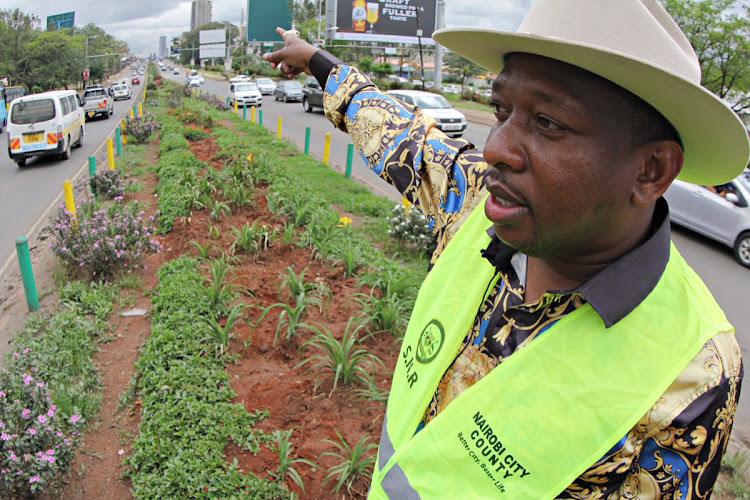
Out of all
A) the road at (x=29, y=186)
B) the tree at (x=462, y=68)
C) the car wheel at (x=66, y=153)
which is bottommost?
the road at (x=29, y=186)

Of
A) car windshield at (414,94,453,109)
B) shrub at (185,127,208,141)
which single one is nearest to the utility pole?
car windshield at (414,94,453,109)

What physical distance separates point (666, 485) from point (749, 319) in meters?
6.34

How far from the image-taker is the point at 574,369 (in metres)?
0.98

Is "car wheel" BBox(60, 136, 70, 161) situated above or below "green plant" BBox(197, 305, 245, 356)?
below

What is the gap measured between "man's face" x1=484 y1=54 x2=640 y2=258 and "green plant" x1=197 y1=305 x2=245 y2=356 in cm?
339

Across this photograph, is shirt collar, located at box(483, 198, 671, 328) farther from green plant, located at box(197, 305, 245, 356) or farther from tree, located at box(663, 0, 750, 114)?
tree, located at box(663, 0, 750, 114)

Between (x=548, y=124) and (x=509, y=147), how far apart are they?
79 millimetres

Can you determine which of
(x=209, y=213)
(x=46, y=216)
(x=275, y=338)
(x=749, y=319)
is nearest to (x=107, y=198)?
(x=46, y=216)

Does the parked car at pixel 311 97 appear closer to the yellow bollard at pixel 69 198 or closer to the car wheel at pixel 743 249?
the yellow bollard at pixel 69 198

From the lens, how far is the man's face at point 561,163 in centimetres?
96

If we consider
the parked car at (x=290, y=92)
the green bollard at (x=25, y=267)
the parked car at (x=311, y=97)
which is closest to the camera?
the green bollard at (x=25, y=267)

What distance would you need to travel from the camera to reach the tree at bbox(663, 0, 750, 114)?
17109 mm

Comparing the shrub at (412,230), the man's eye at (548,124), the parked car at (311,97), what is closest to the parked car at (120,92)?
the parked car at (311,97)

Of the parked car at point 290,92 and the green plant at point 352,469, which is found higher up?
the parked car at point 290,92
